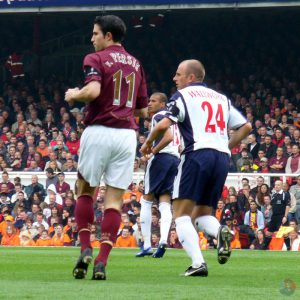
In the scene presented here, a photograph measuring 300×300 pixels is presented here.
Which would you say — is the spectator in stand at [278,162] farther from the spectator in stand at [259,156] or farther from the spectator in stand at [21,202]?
the spectator in stand at [21,202]

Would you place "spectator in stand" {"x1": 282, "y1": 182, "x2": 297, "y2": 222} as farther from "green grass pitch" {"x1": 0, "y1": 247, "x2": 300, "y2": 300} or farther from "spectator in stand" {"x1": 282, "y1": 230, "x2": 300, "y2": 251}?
"green grass pitch" {"x1": 0, "y1": 247, "x2": 300, "y2": 300}

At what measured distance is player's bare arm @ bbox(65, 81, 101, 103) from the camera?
28.8 ft

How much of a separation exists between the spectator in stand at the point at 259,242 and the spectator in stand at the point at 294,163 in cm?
314

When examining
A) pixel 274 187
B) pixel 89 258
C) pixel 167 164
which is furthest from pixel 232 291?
pixel 274 187

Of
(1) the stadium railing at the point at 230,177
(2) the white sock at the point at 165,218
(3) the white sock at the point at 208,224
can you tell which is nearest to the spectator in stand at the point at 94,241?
(1) the stadium railing at the point at 230,177

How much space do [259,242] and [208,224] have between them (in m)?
9.80

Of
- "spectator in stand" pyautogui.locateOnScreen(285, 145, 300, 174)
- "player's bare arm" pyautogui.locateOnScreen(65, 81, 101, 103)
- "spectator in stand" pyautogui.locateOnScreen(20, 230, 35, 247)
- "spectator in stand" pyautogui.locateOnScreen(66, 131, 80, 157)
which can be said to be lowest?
"spectator in stand" pyautogui.locateOnScreen(20, 230, 35, 247)

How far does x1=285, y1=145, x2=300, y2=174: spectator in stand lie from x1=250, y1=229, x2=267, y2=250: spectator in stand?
314 cm

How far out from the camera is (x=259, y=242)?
19.6m

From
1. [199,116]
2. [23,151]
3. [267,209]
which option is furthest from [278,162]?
[199,116]

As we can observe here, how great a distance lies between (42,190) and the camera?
23328mm

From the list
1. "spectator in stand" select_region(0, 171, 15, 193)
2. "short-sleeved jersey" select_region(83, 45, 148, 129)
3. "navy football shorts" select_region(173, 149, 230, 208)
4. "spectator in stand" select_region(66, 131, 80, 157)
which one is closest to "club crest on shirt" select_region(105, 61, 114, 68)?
"short-sleeved jersey" select_region(83, 45, 148, 129)

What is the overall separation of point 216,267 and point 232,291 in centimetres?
311

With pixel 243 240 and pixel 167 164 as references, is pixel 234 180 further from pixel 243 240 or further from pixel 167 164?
pixel 167 164
